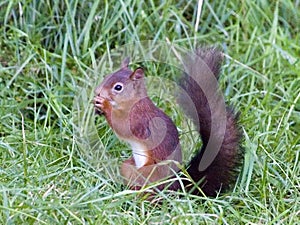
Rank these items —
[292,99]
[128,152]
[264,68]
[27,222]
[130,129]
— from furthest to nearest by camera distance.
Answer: [264,68], [292,99], [128,152], [130,129], [27,222]

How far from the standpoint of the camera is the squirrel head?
3.14 meters

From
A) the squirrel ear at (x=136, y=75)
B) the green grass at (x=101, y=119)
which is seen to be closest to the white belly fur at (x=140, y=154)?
the green grass at (x=101, y=119)

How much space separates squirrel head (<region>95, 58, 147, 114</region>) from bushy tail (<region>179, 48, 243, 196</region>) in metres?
0.20

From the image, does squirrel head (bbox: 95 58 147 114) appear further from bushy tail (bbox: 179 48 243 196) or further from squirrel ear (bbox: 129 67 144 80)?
bushy tail (bbox: 179 48 243 196)

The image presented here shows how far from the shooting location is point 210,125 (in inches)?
126

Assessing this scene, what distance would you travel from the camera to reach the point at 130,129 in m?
3.12

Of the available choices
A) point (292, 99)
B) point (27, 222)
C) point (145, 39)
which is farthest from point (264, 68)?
point (27, 222)

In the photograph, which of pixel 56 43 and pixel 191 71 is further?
pixel 56 43

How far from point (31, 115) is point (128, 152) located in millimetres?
694

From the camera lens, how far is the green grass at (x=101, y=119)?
2.96 metres

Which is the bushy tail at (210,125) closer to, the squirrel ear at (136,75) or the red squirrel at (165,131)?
the red squirrel at (165,131)

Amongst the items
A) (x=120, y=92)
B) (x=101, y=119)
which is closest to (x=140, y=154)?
(x=120, y=92)

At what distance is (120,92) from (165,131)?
0.72 feet

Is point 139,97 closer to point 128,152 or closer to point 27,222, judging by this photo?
point 128,152
